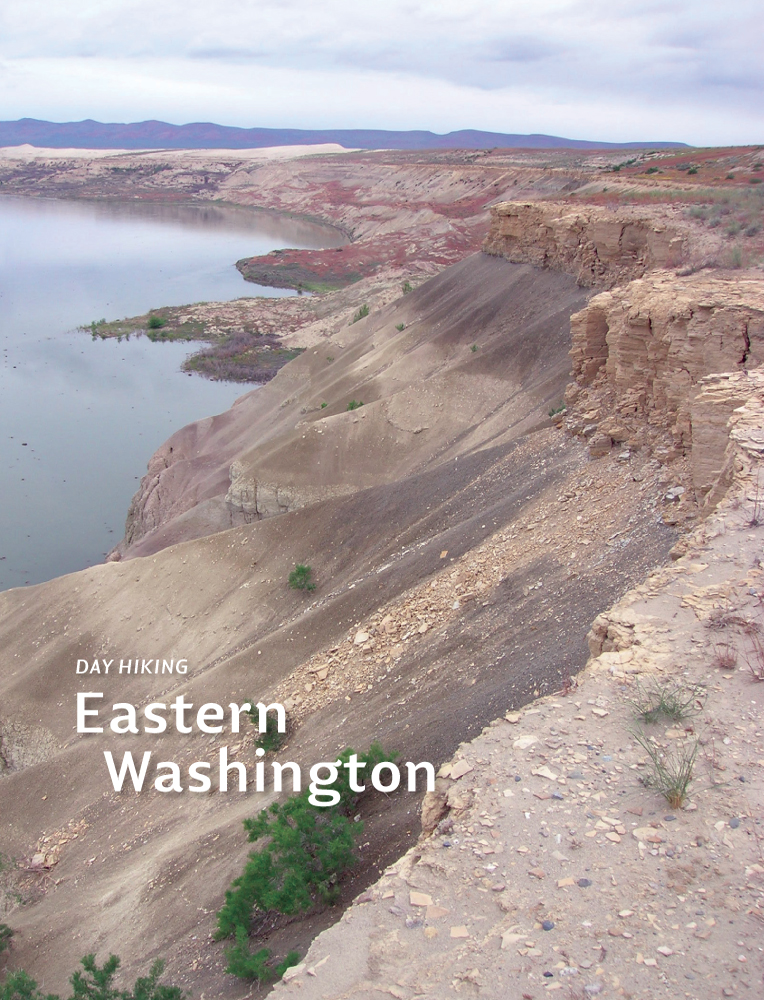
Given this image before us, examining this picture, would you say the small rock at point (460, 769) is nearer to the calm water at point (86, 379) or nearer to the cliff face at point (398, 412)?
the cliff face at point (398, 412)

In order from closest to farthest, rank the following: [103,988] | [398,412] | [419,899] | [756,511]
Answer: [419,899]
[756,511]
[103,988]
[398,412]

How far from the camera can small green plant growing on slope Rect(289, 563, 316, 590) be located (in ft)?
54.5

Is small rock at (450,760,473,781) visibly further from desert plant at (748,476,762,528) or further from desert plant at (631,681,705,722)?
desert plant at (748,476,762,528)

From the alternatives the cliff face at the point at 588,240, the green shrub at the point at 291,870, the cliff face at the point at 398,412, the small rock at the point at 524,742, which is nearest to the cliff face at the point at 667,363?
the cliff face at the point at 398,412

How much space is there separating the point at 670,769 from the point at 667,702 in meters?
0.67

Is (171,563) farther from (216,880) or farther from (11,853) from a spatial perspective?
(216,880)

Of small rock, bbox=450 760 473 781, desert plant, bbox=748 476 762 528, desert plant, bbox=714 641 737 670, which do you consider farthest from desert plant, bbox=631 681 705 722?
desert plant, bbox=748 476 762 528

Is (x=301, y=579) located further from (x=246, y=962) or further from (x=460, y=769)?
(x=460, y=769)

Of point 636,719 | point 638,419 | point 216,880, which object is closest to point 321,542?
point 638,419

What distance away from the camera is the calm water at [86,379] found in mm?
28250

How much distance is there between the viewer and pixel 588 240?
21.9m

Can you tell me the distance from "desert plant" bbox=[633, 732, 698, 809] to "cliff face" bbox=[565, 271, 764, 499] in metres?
5.67

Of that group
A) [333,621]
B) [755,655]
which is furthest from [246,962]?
[333,621]

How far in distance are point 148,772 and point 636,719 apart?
1031 centimetres
